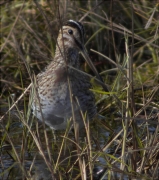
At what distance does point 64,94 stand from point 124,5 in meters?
2.19

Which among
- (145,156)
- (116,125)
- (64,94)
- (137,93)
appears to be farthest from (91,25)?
(145,156)

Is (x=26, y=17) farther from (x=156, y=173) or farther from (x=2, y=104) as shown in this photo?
(x=156, y=173)

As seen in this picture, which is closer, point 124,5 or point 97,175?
point 97,175

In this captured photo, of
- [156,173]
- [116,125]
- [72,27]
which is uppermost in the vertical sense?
[72,27]

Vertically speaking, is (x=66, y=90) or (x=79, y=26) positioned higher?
(x=79, y=26)

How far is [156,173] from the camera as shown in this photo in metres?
3.29

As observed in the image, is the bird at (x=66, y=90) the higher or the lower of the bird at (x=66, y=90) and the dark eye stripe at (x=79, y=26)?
the lower

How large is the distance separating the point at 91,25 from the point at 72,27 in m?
1.74

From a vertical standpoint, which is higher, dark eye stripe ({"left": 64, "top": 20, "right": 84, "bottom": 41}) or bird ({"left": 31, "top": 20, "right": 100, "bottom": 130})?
dark eye stripe ({"left": 64, "top": 20, "right": 84, "bottom": 41})

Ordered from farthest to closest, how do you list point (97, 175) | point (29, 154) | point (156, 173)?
point (29, 154) → point (97, 175) → point (156, 173)

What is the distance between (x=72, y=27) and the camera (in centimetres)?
470

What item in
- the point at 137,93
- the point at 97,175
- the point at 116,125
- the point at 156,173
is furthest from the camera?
the point at 137,93

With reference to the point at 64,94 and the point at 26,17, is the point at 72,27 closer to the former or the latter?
the point at 64,94

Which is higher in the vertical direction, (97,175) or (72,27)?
(72,27)
